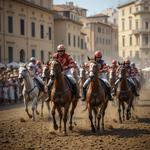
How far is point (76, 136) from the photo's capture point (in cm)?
1459

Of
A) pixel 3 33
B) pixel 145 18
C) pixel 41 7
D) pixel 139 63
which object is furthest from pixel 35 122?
pixel 145 18

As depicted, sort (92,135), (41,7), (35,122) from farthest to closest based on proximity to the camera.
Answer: (41,7) < (35,122) < (92,135)

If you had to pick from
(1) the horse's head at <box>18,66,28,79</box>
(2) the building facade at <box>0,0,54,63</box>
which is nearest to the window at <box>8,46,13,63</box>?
(2) the building facade at <box>0,0,54,63</box>

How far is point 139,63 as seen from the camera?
104m

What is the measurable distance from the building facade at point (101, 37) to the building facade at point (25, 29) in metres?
43.7

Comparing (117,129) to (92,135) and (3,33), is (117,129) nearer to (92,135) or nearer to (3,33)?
(92,135)

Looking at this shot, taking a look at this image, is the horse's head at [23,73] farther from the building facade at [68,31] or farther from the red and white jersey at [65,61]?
the building facade at [68,31]

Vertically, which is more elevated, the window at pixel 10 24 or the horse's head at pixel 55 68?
the window at pixel 10 24

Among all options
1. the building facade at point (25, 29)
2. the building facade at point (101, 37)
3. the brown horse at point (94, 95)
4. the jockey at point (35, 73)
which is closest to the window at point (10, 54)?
the building facade at point (25, 29)

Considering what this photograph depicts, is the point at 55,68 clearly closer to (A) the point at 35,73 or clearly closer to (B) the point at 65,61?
(B) the point at 65,61

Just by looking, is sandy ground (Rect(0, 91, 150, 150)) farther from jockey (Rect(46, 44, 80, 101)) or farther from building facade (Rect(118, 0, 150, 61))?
building facade (Rect(118, 0, 150, 61))

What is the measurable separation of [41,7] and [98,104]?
138ft

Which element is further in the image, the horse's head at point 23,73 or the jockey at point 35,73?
the jockey at point 35,73

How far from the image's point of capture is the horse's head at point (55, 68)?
14.7m
